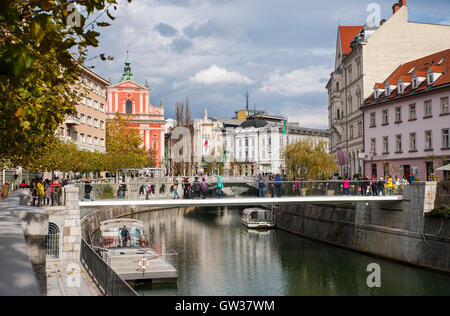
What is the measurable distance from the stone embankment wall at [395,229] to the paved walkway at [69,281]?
61.1 ft

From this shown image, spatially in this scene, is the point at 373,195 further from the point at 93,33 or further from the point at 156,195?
the point at 93,33

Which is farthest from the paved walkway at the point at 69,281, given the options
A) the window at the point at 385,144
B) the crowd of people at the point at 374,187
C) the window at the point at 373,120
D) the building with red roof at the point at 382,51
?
the building with red roof at the point at 382,51

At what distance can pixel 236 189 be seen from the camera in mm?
29125

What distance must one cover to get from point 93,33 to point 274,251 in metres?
31.3

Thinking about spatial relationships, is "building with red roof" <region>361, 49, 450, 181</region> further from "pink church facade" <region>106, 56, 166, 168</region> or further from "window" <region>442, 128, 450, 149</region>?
"pink church facade" <region>106, 56, 166, 168</region>

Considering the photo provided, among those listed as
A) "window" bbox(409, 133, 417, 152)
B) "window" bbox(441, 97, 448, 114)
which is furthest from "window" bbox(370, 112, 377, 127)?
"window" bbox(441, 97, 448, 114)

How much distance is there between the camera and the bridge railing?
90.2 ft

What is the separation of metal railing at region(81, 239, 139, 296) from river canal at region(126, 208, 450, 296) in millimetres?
4152

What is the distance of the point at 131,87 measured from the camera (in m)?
92.7

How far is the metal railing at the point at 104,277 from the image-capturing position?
13.8m

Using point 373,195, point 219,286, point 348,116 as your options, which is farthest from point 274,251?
point 348,116

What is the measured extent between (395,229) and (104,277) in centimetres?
2058

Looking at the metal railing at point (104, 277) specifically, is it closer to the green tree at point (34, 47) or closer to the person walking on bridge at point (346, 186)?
the green tree at point (34, 47)

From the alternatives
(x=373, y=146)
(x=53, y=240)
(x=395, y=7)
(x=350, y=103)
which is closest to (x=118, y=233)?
(x=53, y=240)
